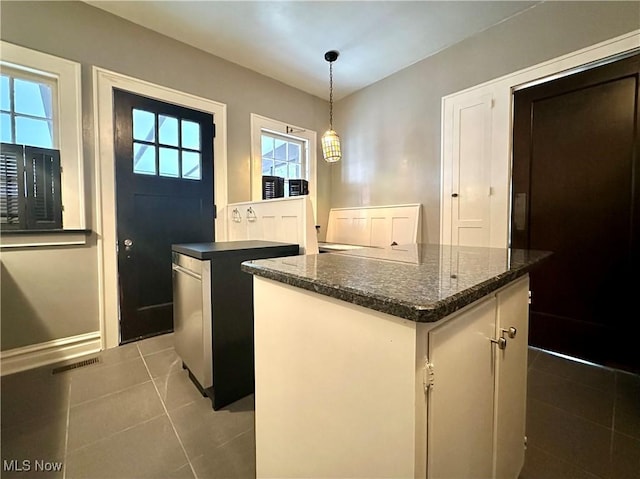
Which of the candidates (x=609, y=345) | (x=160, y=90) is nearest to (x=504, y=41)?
(x=609, y=345)

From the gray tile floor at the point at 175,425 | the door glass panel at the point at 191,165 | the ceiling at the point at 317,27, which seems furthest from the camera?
the door glass panel at the point at 191,165

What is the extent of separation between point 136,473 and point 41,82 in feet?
8.78

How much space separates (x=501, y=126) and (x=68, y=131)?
3.50 metres

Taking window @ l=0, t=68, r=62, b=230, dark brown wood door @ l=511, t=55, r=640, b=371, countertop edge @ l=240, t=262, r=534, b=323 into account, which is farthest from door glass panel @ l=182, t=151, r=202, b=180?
dark brown wood door @ l=511, t=55, r=640, b=371

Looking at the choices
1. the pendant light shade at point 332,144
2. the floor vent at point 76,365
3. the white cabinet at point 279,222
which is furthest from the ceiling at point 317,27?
the floor vent at point 76,365

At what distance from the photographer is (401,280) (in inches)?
27.0

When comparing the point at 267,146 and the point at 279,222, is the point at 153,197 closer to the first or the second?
the point at 279,222

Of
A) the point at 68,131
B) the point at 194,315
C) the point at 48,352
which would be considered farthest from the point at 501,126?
→ the point at 48,352

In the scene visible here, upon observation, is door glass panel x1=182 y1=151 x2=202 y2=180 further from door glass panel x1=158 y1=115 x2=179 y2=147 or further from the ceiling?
the ceiling

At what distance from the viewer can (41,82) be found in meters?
2.05

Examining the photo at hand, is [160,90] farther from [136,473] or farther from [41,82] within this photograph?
[136,473]

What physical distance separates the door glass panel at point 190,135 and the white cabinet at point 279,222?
70 cm

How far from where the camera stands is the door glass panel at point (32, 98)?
198cm

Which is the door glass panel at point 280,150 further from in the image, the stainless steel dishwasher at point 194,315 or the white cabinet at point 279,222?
the stainless steel dishwasher at point 194,315
